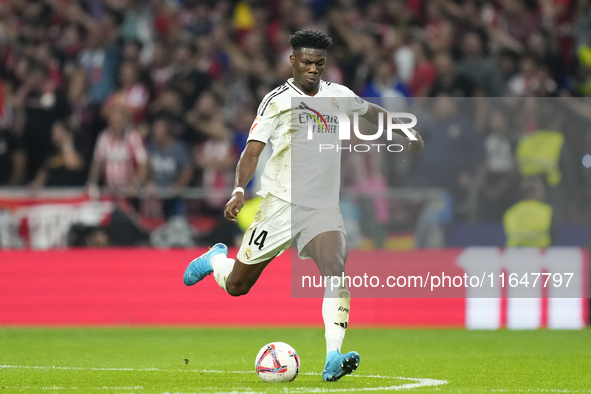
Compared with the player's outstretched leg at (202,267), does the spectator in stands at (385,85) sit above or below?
above

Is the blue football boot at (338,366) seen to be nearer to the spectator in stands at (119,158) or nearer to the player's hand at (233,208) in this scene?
the player's hand at (233,208)

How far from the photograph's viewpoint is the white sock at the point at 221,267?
24.9 feet

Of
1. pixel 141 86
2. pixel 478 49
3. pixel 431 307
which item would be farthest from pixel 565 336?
pixel 141 86

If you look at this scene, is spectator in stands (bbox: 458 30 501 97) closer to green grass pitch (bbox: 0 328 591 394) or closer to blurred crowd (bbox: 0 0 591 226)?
blurred crowd (bbox: 0 0 591 226)

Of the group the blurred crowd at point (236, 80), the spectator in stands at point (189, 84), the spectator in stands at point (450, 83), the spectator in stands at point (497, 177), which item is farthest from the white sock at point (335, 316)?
the spectator in stands at point (189, 84)

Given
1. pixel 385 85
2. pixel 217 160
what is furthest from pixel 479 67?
pixel 217 160

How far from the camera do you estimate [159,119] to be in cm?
1462

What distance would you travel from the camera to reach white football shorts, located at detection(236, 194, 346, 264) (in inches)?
275

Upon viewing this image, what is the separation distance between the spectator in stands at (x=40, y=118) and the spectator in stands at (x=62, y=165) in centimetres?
22

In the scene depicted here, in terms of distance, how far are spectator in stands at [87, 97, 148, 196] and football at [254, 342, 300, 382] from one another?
7.27 metres

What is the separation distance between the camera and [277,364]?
6.78 metres

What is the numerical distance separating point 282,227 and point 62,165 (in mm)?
7748

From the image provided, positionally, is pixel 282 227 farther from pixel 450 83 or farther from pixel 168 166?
pixel 450 83

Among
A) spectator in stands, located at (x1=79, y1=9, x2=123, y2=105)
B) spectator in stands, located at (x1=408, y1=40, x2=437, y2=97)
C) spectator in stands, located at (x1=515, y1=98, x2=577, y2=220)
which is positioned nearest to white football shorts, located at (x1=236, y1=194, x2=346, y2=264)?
spectator in stands, located at (x1=515, y1=98, x2=577, y2=220)
